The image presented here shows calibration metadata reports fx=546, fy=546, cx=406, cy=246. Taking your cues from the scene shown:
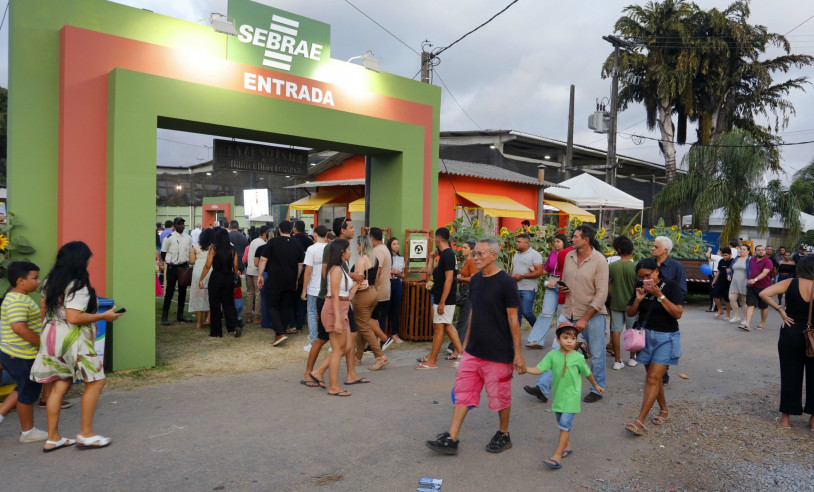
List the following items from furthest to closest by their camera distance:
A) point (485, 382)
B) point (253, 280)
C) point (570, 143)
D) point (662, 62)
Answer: point (662, 62) → point (570, 143) → point (253, 280) → point (485, 382)

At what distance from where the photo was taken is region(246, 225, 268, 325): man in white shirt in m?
10.1

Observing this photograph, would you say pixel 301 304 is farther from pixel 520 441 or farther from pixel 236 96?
pixel 520 441

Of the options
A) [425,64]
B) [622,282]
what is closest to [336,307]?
[622,282]

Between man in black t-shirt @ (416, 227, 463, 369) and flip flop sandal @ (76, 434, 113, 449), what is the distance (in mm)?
3861

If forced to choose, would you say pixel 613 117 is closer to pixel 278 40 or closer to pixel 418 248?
pixel 418 248

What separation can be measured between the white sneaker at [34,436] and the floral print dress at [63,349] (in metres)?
0.60

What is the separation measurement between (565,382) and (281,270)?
555 centimetres

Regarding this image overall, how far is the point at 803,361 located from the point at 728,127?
28.2 meters

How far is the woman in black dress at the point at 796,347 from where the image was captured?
5258mm

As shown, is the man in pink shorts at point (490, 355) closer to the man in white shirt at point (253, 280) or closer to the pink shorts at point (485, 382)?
the pink shorts at point (485, 382)

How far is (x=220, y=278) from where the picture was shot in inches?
338

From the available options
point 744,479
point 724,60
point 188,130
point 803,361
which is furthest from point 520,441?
point 724,60

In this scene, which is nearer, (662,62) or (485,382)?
(485,382)

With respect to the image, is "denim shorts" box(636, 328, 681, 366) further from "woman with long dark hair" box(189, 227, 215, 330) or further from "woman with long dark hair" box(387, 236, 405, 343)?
"woman with long dark hair" box(189, 227, 215, 330)
